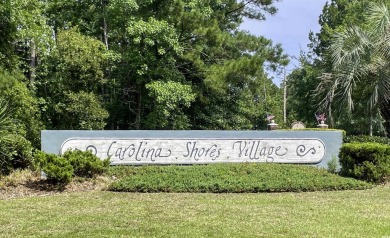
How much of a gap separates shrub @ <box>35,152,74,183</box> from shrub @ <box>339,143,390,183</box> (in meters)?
7.27

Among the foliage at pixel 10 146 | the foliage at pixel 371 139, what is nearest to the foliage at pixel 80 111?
the foliage at pixel 10 146

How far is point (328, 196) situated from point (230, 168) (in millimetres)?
2706

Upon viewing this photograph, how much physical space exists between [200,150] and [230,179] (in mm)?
2326

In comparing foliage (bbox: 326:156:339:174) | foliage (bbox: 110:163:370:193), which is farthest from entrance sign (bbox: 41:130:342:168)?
foliage (bbox: 110:163:370:193)

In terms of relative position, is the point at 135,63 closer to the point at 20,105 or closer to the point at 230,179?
the point at 20,105

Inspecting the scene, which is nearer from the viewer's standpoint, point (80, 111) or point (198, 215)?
point (198, 215)

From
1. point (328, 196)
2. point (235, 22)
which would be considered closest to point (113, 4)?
point (235, 22)

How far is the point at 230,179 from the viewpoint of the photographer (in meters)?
10.8

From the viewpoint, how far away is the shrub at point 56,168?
10.3m

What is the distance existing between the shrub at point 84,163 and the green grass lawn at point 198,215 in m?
1.12

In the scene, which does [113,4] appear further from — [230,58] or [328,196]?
[328,196]

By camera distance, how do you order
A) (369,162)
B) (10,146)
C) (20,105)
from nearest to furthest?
(369,162)
(10,146)
(20,105)

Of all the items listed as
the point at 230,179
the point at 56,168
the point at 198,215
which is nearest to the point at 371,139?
the point at 230,179

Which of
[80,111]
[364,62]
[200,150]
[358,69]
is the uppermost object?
[364,62]
